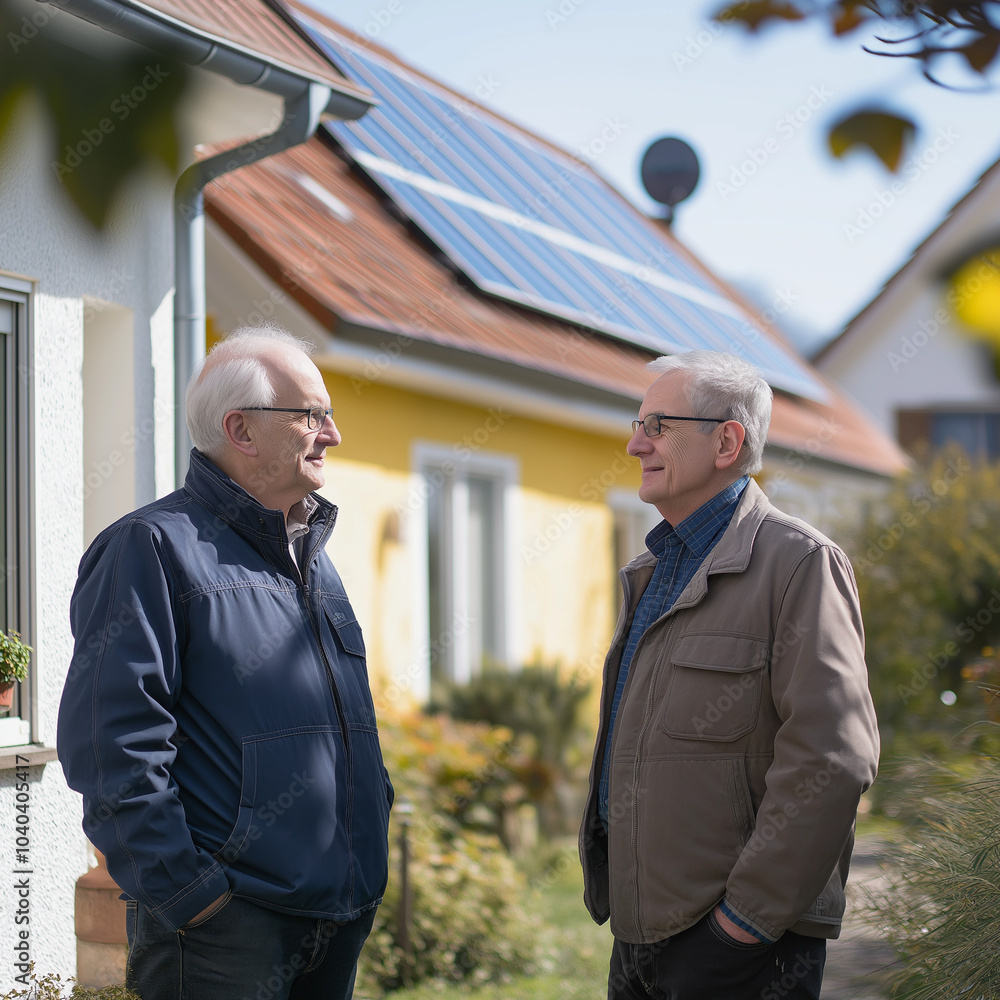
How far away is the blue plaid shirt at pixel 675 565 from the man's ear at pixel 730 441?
0.26 ft

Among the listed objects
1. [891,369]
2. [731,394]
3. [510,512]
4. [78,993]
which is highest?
[891,369]

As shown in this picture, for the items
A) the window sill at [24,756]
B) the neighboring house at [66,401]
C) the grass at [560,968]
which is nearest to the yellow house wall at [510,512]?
the grass at [560,968]

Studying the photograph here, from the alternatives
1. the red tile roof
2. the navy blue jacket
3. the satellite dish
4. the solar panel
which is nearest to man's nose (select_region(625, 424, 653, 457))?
the navy blue jacket

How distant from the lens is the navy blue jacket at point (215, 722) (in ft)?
8.18

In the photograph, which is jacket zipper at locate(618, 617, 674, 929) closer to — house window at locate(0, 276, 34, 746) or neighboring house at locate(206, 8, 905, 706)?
house window at locate(0, 276, 34, 746)

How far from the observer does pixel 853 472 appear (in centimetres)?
1237

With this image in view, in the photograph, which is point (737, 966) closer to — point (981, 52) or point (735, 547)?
point (735, 547)

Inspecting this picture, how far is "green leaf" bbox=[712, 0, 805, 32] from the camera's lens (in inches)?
55.7

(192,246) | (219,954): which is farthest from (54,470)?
(219,954)

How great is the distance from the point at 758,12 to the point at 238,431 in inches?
70.7

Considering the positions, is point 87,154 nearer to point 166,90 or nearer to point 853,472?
point 166,90

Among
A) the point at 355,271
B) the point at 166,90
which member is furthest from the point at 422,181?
the point at 166,90

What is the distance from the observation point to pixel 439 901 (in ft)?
18.3

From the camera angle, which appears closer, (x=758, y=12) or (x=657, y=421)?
(x=758, y=12)
